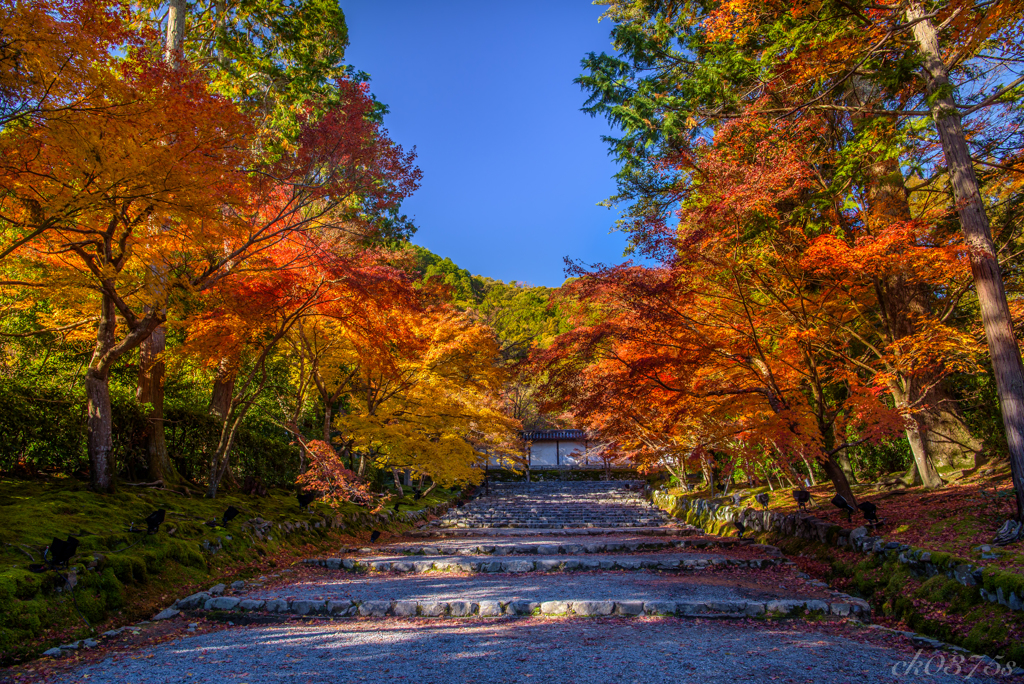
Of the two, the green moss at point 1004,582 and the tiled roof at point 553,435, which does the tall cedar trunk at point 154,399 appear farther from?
the tiled roof at point 553,435

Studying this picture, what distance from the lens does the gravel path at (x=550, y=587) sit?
5488 mm

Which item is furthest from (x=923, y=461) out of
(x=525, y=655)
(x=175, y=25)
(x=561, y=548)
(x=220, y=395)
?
(x=175, y=25)

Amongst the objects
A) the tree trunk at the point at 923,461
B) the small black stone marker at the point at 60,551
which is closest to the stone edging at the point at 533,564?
the tree trunk at the point at 923,461

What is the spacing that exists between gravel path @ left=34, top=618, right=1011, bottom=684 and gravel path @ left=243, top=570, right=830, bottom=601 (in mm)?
959

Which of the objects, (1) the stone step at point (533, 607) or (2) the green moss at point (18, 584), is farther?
(1) the stone step at point (533, 607)

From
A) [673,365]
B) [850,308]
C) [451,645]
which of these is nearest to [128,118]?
[451,645]

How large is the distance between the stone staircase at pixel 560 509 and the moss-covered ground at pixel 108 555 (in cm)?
730

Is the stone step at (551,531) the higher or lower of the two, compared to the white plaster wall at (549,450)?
lower

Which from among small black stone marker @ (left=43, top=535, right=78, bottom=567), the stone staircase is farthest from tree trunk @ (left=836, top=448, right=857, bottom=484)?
small black stone marker @ (left=43, top=535, right=78, bottom=567)

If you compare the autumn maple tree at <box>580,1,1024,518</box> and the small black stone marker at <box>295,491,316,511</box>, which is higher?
the autumn maple tree at <box>580,1,1024,518</box>

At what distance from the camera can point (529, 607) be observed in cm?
486

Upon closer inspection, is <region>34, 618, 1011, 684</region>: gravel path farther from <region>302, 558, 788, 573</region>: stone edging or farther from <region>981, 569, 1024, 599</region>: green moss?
<region>302, 558, 788, 573</region>: stone edging

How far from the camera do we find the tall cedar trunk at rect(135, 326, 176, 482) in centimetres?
819

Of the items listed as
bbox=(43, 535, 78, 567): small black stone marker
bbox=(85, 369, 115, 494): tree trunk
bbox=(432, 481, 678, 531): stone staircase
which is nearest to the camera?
bbox=(43, 535, 78, 567): small black stone marker
